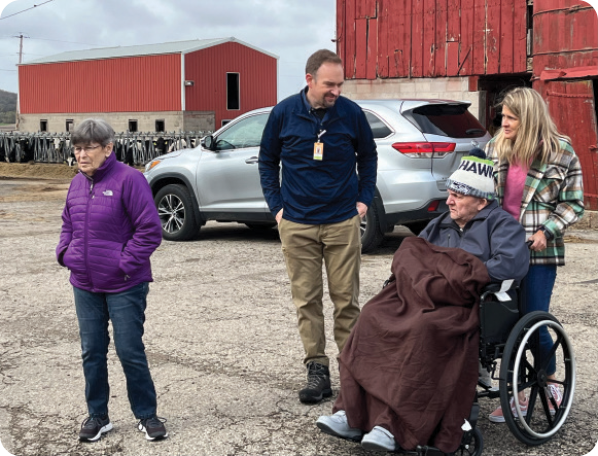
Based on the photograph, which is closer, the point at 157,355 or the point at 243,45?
the point at 157,355

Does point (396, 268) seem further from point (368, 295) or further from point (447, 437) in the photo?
point (368, 295)

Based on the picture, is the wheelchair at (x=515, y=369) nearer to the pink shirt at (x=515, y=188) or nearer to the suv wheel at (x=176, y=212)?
the pink shirt at (x=515, y=188)

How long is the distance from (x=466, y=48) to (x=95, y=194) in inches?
621

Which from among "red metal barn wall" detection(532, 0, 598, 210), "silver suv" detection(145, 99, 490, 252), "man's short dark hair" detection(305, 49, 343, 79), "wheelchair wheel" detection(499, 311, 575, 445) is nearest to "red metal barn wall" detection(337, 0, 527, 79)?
"red metal barn wall" detection(532, 0, 598, 210)

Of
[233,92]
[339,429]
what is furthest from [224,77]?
[339,429]

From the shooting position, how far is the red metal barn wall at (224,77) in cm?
4566

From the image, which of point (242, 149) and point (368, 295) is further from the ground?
point (242, 149)

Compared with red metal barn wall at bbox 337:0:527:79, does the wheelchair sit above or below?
below

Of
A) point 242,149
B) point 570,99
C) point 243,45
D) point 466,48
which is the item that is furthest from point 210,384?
point 243,45

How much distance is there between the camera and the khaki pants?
16.6 feet

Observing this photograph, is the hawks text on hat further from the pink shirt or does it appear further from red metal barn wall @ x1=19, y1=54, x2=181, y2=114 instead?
red metal barn wall @ x1=19, y1=54, x2=181, y2=114

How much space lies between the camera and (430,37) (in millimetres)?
19453

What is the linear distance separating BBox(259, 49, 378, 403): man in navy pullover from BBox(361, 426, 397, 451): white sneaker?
41.4 inches

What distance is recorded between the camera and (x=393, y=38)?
1994 centimetres
